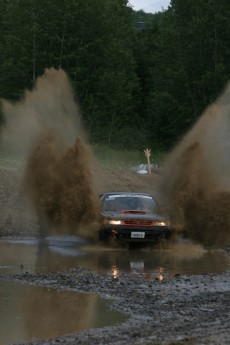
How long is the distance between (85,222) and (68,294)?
8981 mm

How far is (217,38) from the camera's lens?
205 ft

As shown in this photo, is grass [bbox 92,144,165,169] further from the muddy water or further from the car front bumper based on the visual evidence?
the car front bumper

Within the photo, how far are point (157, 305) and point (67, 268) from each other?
4.71m

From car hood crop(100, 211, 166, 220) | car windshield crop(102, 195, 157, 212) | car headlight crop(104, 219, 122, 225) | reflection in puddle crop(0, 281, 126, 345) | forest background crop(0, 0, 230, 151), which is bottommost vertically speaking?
reflection in puddle crop(0, 281, 126, 345)

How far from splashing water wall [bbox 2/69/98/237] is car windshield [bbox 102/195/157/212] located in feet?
1.20

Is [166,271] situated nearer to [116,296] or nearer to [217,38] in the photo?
[116,296]

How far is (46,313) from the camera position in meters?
11.7

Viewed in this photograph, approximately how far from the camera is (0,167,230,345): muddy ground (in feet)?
32.2

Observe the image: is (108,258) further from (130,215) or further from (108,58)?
(108,58)

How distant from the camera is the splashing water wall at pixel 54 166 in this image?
23250 millimetres

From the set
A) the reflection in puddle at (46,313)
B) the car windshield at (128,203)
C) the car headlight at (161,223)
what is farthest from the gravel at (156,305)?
the car windshield at (128,203)

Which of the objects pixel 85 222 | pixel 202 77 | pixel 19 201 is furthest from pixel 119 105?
pixel 85 222

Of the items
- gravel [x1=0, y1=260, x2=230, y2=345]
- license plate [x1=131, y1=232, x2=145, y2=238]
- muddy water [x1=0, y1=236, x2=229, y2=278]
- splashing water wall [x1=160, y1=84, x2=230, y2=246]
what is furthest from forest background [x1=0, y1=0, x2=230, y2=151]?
gravel [x1=0, y1=260, x2=230, y2=345]

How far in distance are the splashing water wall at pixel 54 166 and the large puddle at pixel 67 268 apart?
711 millimetres
